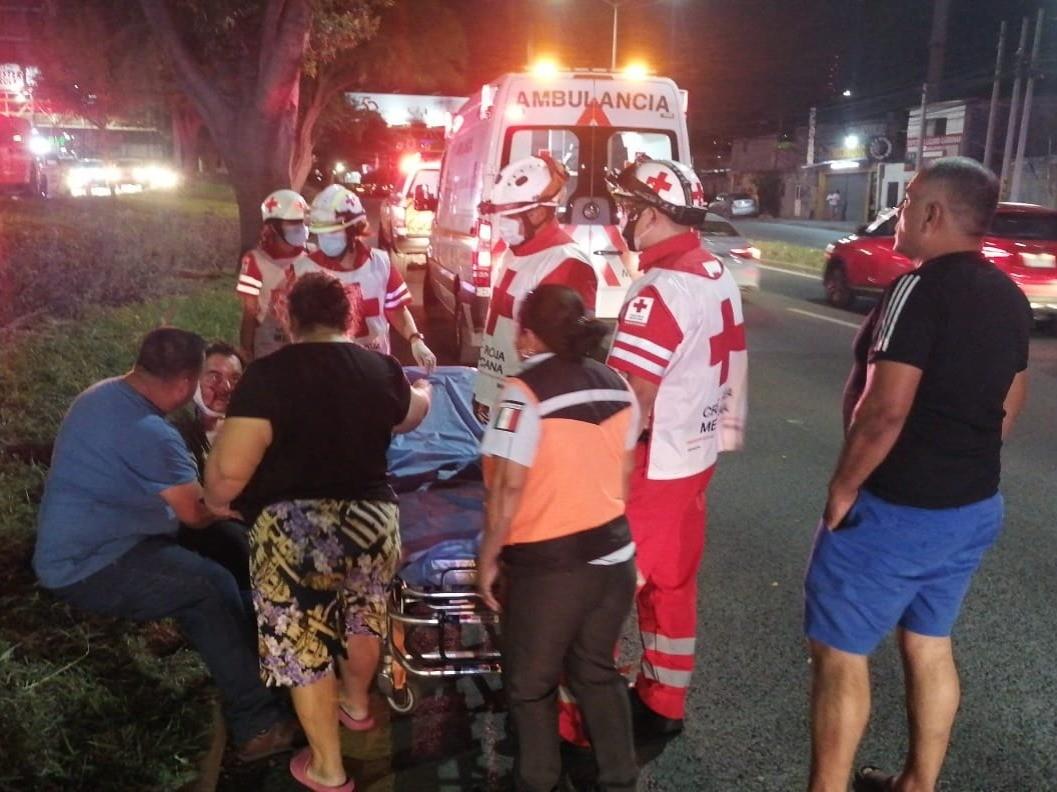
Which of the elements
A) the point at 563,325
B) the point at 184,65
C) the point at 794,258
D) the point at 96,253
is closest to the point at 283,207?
the point at 563,325

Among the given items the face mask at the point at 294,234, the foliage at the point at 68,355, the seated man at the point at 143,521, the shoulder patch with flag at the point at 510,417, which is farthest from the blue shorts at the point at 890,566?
the foliage at the point at 68,355

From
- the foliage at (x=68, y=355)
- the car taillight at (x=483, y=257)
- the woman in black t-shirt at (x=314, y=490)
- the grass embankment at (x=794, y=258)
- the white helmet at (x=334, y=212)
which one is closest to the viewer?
the woman in black t-shirt at (x=314, y=490)

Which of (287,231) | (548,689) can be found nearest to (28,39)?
(287,231)

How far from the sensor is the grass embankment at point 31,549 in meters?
3.20

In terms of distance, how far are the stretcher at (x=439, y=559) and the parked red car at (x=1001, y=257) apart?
7.48 m

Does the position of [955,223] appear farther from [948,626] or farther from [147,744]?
[147,744]

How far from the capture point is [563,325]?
2770 mm

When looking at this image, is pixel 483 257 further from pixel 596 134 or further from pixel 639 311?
pixel 639 311

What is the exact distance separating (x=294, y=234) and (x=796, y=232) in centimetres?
3130

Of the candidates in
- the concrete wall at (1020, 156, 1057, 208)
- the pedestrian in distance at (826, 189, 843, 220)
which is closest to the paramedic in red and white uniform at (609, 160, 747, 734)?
the concrete wall at (1020, 156, 1057, 208)

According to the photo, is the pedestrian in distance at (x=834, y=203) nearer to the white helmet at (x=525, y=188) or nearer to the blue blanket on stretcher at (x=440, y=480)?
the blue blanket on stretcher at (x=440, y=480)

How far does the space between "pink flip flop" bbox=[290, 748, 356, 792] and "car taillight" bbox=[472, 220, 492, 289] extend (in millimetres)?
5476

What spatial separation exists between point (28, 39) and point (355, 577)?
20823mm

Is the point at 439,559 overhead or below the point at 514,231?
below
